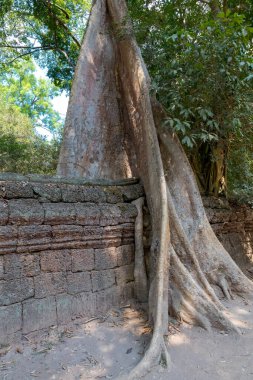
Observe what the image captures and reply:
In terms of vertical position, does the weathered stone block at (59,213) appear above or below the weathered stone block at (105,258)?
above

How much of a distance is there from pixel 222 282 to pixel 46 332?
6.65ft

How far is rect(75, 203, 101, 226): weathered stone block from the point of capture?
298cm

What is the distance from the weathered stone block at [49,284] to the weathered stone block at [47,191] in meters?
0.66

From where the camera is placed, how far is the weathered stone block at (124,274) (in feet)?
10.8

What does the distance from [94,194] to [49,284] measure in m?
0.97

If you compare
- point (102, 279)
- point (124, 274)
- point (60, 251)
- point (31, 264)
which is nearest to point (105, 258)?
point (102, 279)

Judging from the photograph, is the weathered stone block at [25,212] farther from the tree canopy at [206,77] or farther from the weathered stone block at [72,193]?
the tree canopy at [206,77]

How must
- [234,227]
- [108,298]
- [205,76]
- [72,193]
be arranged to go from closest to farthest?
1. [72,193]
2. [108,298]
3. [205,76]
4. [234,227]

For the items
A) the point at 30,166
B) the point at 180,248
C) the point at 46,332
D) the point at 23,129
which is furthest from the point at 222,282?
the point at 23,129

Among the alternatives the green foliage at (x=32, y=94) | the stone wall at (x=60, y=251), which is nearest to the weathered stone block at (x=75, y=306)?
the stone wall at (x=60, y=251)

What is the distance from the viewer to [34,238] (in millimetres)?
2652

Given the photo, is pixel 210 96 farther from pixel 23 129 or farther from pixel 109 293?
pixel 23 129

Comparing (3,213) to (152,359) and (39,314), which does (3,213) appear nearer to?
(39,314)

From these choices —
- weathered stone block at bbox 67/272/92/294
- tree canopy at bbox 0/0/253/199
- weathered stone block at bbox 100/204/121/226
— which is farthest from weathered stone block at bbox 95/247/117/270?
tree canopy at bbox 0/0/253/199
